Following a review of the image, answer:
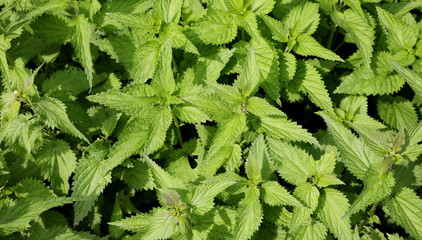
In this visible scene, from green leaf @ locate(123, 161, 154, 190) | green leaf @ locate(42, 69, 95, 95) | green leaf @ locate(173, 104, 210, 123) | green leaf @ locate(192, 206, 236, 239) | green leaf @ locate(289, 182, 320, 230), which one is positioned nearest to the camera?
green leaf @ locate(289, 182, 320, 230)

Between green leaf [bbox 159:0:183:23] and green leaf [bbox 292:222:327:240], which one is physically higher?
green leaf [bbox 159:0:183:23]

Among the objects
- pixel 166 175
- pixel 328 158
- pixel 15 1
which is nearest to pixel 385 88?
pixel 328 158

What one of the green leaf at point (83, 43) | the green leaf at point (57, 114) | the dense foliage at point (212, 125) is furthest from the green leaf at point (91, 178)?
the green leaf at point (83, 43)

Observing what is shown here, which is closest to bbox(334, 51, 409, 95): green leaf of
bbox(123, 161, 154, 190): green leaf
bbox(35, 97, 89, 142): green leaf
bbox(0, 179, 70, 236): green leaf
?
bbox(123, 161, 154, 190): green leaf

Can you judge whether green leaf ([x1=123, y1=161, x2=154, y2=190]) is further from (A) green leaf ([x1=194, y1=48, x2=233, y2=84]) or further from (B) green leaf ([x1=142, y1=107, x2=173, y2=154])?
(A) green leaf ([x1=194, y1=48, x2=233, y2=84])

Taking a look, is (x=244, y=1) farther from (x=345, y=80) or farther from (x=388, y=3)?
(x=388, y=3)

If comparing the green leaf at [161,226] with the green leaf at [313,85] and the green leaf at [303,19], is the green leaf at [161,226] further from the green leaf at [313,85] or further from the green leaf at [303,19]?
the green leaf at [303,19]
